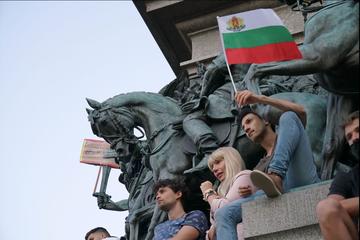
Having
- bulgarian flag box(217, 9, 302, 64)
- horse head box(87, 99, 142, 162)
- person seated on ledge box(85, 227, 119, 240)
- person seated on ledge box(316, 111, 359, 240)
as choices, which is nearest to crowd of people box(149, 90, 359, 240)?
person seated on ledge box(316, 111, 359, 240)

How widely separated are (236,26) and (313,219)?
2150 millimetres

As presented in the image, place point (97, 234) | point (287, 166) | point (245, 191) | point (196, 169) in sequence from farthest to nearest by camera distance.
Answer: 1. point (196, 169)
2. point (97, 234)
3. point (245, 191)
4. point (287, 166)

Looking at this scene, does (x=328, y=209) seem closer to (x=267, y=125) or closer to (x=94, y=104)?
A: (x=267, y=125)

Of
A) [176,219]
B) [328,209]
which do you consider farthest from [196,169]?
Result: [328,209]

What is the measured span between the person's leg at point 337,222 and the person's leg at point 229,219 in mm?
1304

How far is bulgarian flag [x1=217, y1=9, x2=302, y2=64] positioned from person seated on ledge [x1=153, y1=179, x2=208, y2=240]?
1.35 m

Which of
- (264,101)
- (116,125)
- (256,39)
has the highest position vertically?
(256,39)

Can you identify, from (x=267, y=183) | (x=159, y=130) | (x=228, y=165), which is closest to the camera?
(x=267, y=183)

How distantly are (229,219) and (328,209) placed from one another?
1.42 m

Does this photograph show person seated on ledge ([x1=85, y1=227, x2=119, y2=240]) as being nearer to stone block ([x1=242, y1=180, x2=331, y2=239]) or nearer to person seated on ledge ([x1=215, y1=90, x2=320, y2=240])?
person seated on ledge ([x1=215, y1=90, x2=320, y2=240])

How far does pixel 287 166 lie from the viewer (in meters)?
6.04

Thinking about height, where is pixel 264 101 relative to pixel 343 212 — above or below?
above

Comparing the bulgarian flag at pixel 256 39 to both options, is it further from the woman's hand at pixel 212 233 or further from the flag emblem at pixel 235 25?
the woman's hand at pixel 212 233

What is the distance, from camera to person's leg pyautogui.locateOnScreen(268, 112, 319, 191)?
20.1ft
